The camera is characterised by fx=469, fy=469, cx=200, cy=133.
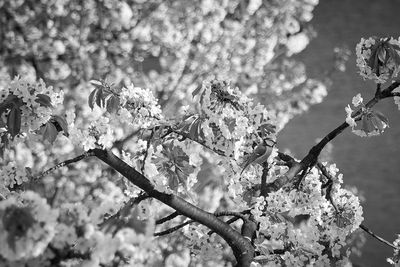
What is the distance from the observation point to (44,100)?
0.93m

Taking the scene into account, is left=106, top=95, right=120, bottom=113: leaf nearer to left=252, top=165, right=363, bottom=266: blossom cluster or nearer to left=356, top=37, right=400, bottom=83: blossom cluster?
left=252, top=165, right=363, bottom=266: blossom cluster

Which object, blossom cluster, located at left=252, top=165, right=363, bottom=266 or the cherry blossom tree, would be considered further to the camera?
blossom cluster, located at left=252, top=165, right=363, bottom=266

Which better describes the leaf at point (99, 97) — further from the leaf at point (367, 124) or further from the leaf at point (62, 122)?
the leaf at point (367, 124)

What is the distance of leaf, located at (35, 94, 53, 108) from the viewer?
36.4 inches

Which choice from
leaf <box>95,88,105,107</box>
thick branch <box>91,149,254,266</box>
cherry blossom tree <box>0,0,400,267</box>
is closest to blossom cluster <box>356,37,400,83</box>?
cherry blossom tree <box>0,0,400,267</box>

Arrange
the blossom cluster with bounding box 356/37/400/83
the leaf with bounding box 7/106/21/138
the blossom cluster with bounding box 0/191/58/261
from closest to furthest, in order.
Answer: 1. the blossom cluster with bounding box 0/191/58/261
2. the leaf with bounding box 7/106/21/138
3. the blossom cluster with bounding box 356/37/400/83

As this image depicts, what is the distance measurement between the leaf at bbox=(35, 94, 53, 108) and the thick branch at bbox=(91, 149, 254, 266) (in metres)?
0.13

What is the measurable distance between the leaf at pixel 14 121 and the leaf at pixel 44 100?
45 mm

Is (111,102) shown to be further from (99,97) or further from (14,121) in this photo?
(14,121)

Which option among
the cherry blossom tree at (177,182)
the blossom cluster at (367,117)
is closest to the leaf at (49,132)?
the cherry blossom tree at (177,182)

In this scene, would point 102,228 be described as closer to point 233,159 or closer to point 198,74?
point 233,159

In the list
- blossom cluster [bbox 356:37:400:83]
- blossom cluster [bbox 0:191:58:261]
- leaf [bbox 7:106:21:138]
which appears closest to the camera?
blossom cluster [bbox 0:191:58:261]

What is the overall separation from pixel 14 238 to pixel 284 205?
2.14ft

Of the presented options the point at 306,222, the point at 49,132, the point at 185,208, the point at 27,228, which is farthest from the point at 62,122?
the point at 306,222
